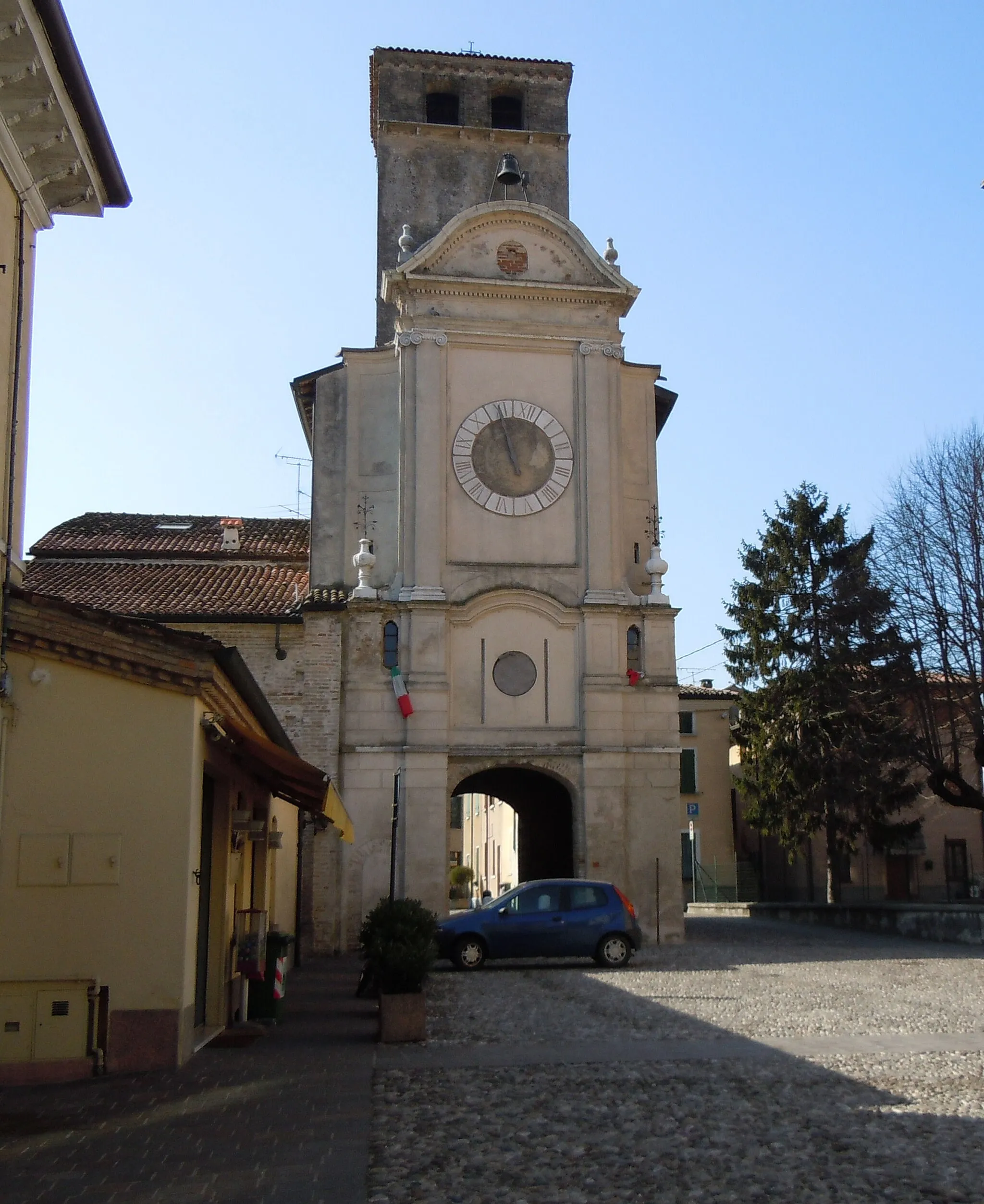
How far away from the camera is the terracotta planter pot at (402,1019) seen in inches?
541

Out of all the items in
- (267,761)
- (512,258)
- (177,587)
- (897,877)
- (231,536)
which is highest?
(512,258)

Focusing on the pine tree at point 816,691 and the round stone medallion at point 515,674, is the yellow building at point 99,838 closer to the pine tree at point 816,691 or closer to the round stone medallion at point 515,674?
the round stone medallion at point 515,674

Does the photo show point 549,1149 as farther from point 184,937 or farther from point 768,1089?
point 184,937

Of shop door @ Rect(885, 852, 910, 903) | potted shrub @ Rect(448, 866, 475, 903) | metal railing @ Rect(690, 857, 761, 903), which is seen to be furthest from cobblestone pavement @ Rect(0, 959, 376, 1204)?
potted shrub @ Rect(448, 866, 475, 903)

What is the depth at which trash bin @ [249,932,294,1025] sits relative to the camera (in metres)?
15.5

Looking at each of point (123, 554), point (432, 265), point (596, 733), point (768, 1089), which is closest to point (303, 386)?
point (432, 265)

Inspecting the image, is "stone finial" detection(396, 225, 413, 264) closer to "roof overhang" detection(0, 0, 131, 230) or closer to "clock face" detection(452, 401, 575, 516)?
"clock face" detection(452, 401, 575, 516)

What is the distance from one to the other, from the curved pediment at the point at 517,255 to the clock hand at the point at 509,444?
302 cm

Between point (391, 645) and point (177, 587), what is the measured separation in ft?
18.4

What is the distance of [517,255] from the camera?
30562mm

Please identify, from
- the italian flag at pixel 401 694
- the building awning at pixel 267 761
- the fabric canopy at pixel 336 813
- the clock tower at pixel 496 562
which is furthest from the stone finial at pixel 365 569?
the building awning at pixel 267 761

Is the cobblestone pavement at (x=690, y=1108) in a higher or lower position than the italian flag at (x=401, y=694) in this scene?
lower

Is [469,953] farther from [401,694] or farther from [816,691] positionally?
[816,691]

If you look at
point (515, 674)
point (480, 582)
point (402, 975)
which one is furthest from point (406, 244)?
point (402, 975)
